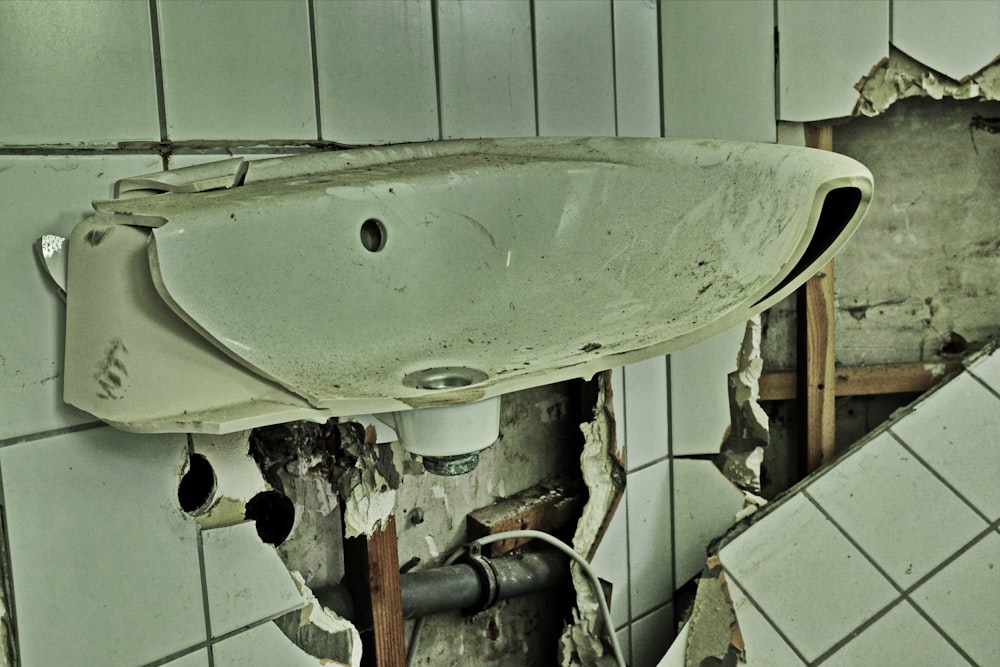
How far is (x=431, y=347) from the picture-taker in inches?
41.2

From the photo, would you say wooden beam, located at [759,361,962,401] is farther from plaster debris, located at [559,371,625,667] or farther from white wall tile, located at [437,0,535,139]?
white wall tile, located at [437,0,535,139]

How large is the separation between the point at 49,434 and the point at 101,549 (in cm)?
16

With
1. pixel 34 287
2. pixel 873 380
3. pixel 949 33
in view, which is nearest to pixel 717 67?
pixel 949 33

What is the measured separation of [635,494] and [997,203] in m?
1.08

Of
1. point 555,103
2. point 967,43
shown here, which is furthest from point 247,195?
point 967,43

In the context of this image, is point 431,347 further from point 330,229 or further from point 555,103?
point 555,103

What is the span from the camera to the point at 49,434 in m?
1.05

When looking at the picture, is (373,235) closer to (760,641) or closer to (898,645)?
(760,641)

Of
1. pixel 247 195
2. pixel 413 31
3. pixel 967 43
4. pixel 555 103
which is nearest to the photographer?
pixel 247 195

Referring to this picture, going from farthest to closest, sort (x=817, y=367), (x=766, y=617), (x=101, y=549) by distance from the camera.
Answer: (x=817, y=367)
(x=766, y=617)
(x=101, y=549)

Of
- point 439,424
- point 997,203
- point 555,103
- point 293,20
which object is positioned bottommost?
point 439,424

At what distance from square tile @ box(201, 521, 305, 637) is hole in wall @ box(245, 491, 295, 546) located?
10 cm

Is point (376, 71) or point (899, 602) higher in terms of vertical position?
point (376, 71)

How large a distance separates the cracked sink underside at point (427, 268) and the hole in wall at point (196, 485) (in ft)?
0.91
